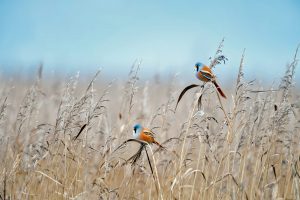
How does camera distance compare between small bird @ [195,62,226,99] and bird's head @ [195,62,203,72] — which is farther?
bird's head @ [195,62,203,72]

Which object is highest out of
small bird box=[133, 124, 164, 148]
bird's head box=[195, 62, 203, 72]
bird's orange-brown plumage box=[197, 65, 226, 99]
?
bird's head box=[195, 62, 203, 72]

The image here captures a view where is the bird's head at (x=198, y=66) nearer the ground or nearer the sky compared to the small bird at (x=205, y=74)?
nearer the sky

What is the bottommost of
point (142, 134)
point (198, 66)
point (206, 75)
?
point (142, 134)

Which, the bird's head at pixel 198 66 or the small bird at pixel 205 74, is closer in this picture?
the small bird at pixel 205 74

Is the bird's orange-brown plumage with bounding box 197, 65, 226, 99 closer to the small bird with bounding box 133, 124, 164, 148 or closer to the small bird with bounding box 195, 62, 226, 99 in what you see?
the small bird with bounding box 195, 62, 226, 99

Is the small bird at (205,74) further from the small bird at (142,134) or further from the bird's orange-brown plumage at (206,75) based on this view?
the small bird at (142,134)

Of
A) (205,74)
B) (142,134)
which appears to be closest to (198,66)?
(205,74)

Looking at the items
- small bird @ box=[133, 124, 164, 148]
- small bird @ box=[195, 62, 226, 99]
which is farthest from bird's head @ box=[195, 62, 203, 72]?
small bird @ box=[133, 124, 164, 148]

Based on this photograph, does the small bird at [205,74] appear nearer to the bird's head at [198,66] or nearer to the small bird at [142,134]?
the bird's head at [198,66]

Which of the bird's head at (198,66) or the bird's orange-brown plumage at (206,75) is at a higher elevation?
the bird's head at (198,66)

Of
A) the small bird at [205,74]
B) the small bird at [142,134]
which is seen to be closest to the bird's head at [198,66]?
the small bird at [205,74]

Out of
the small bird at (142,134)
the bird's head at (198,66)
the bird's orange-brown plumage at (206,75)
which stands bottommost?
the small bird at (142,134)

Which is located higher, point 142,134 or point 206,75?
point 206,75

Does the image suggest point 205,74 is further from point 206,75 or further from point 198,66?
point 198,66
